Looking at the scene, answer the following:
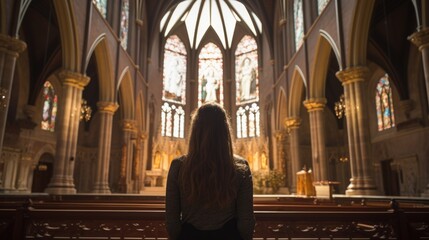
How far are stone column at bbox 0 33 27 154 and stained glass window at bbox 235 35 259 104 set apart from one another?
77.3ft

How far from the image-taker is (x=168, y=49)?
108 ft

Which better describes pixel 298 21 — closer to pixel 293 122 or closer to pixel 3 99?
pixel 293 122

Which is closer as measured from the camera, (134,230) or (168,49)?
(134,230)

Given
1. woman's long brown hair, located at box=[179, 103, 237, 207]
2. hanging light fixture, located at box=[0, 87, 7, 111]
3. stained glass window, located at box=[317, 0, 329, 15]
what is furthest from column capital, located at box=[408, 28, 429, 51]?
hanging light fixture, located at box=[0, 87, 7, 111]

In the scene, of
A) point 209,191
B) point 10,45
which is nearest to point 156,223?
point 209,191

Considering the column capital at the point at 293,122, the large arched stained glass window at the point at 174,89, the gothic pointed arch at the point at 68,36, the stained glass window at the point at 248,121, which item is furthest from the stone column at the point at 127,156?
the stained glass window at the point at 248,121

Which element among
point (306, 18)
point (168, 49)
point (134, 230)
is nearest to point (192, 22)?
point (168, 49)

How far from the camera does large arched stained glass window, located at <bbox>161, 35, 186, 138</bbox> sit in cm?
3150

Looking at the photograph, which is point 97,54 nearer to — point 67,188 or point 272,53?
point 67,188

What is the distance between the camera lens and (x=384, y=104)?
2000 cm

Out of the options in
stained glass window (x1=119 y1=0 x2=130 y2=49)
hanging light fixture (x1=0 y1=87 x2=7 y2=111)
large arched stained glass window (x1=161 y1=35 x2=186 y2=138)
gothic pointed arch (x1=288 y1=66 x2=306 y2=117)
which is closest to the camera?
hanging light fixture (x1=0 y1=87 x2=7 y2=111)

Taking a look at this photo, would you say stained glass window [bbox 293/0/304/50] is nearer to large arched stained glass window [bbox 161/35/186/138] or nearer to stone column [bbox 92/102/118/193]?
stone column [bbox 92/102/118/193]

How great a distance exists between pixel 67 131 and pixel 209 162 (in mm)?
12247

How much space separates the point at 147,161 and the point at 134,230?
23032 millimetres
